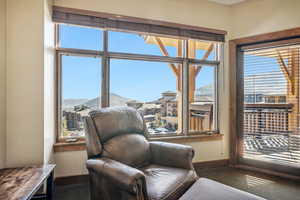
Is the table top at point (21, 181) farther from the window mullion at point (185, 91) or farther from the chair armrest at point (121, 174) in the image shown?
the window mullion at point (185, 91)

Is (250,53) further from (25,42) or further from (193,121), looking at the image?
(25,42)

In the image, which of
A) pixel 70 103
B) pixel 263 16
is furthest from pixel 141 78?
pixel 263 16

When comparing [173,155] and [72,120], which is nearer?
[173,155]

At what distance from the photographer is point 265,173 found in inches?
119

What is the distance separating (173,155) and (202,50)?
199 centimetres

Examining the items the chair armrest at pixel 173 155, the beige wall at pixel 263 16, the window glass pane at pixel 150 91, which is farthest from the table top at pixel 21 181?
the beige wall at pixel 263 16

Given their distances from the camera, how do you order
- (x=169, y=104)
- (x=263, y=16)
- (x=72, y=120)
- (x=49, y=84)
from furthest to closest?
(x=169, y=104), (x=263, y=16), (x=72, y=120), (x=49, y=84)

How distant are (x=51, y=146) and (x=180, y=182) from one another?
1.60 metres

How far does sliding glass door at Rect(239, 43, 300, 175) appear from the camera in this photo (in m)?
2.88

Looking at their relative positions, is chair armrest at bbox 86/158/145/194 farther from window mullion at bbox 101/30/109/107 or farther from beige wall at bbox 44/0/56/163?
window mullion at bbox 101/30/109/107

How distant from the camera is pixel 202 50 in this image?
3.35m

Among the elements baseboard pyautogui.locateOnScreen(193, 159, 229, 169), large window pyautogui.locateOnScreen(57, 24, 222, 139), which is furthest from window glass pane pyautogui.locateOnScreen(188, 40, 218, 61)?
baseboard pyautogui.locateOnScreen(193, 159, 229, 169)

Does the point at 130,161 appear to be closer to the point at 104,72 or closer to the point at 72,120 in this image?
the point at 72,120

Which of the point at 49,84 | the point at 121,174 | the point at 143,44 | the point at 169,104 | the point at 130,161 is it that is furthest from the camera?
the point at 169,104
